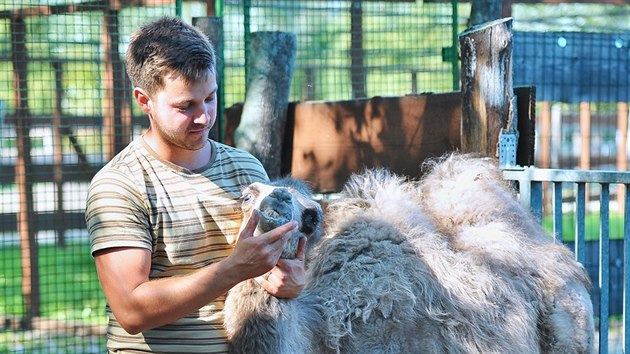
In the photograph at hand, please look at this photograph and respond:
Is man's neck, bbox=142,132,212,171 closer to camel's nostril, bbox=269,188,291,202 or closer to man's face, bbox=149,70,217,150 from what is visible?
man's face, bbox=149,70,217,150

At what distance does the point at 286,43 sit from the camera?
5.39m

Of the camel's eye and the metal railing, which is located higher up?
the camel's eye

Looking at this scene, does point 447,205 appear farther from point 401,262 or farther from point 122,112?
point 122,112

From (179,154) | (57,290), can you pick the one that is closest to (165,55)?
(179,154)

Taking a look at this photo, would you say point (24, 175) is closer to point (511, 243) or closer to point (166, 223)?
point (511, 243)

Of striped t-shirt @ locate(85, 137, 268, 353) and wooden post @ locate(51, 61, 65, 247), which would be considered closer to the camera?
striped t-shirt @ locate(85, 137, 268, 353)

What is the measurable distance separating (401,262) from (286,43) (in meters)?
2.23

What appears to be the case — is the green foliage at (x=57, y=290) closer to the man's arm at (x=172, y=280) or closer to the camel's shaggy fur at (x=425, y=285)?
the camel's shaggy fur at (x=425, y=285)

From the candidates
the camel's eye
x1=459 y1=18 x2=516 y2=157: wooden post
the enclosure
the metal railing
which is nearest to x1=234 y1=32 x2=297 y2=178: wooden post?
the enclosure

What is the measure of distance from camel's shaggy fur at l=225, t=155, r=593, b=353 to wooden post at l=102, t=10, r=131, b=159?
115 inches

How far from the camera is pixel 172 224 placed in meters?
2.71

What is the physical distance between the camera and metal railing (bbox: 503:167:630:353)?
412cm

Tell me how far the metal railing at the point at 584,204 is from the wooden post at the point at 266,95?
162cm

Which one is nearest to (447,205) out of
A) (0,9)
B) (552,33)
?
(552,33)
